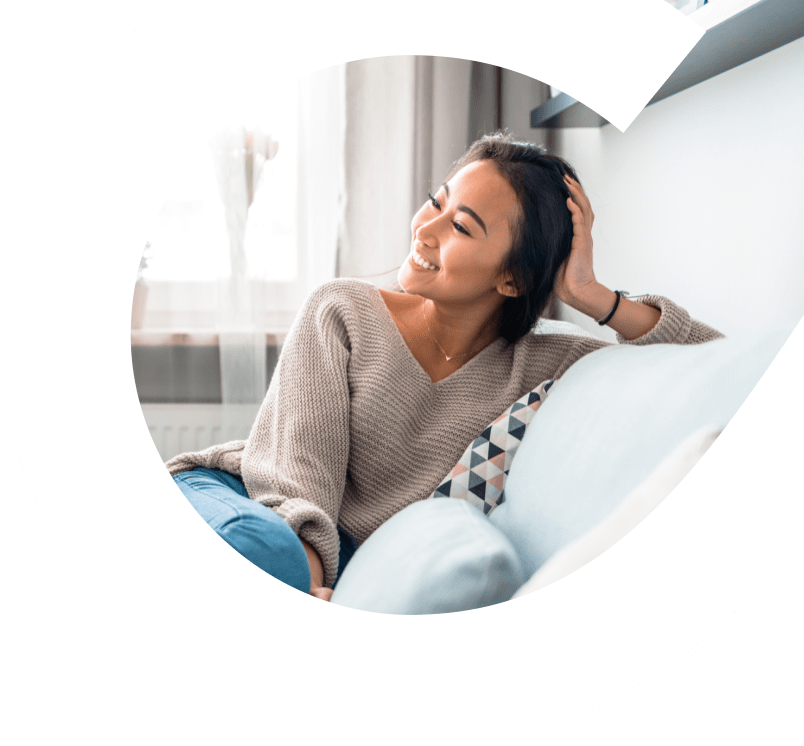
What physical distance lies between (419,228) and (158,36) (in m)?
0.56

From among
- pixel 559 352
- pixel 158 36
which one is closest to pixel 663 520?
pixel 559 352

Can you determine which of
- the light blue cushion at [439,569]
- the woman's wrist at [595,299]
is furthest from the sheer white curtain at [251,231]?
the light blue cushion at [439,569]

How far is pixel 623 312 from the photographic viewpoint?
1142 millimetres

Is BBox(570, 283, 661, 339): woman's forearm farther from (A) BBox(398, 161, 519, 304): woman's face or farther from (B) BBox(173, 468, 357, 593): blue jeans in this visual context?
(B) BBox(173, 468, 357, 593): blue jeans

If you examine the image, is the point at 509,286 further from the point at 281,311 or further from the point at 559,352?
the point at 281,311

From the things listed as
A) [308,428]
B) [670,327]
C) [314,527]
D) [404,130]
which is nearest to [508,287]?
[670,327]

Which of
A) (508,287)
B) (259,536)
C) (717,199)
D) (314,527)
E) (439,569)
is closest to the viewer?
(439,569)

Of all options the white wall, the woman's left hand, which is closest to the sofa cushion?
the white wall

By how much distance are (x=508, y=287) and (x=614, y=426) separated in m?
0.43

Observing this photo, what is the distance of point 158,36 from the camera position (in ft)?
2.44

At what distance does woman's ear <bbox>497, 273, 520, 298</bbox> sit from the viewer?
4.04 feet

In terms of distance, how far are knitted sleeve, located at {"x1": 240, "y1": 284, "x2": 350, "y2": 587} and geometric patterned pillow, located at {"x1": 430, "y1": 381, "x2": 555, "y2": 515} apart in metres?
0.17

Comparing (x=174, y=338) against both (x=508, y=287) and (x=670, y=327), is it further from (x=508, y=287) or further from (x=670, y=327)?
(x=670, y=327)

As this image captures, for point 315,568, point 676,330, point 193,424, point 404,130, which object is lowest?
point 193,424
